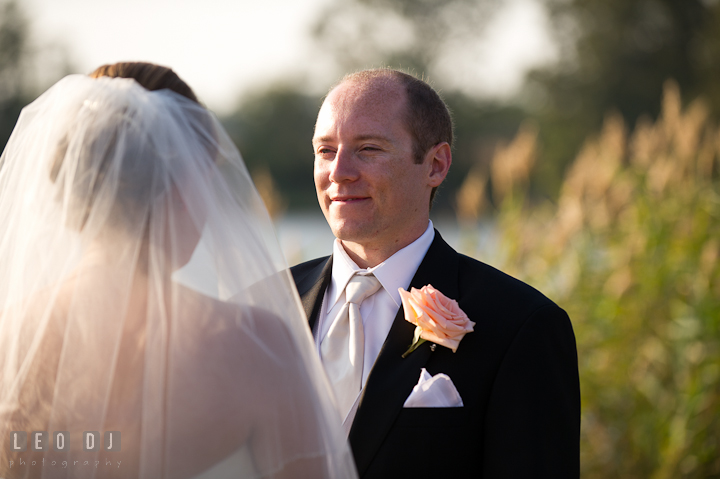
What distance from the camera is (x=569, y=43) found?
33.3 m

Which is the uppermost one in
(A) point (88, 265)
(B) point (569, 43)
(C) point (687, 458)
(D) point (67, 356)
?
(B) point (569, 43)

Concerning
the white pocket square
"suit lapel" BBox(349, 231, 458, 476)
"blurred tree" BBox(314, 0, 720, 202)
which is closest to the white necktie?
"suit lapel" BBox(349, 231, 458, 476)

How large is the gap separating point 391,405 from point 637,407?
3141 mm

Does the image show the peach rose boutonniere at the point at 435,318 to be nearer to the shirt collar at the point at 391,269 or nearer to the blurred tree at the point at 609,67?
the shirt collar at the point at 391,269

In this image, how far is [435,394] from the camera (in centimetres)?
230

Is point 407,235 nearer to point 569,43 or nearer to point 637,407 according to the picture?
point 637,407

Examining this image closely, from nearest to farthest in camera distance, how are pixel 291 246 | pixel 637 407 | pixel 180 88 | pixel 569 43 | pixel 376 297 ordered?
pixel 180 88, pixel 376 297, pixel 637 407, pixel 291 246, pixel 569 43

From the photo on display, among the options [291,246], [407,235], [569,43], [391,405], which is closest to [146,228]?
[391,405]

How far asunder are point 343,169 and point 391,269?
1.47ft

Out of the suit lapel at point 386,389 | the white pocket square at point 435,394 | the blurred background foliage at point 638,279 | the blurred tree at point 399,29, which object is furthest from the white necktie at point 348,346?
the blurred tree at point 399,29

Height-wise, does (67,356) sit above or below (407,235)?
below

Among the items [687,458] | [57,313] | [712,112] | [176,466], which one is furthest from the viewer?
[712,112]

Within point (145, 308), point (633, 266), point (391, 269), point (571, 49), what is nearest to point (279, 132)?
point (571, 49)

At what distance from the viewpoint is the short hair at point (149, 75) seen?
1956 mm
